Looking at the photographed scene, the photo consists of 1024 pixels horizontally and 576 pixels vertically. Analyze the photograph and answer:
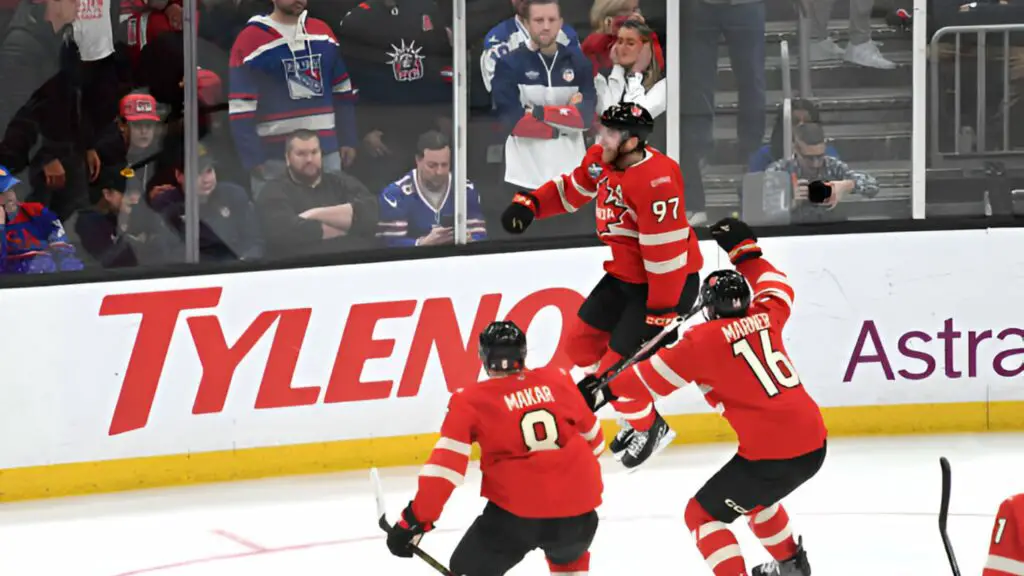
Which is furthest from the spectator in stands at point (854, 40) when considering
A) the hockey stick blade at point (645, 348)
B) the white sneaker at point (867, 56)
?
the hockey stick blade at point (645, 348)

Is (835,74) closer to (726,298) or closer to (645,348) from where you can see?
(645,348)

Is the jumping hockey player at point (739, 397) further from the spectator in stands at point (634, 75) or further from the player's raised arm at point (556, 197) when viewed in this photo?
the spectator in stands at point (634, 75)

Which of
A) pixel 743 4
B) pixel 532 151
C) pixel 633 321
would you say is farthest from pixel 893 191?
pixel 633 321

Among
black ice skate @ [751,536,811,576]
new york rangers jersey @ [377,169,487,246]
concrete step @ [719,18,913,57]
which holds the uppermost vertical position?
concrete step @ [719,18,913,57]

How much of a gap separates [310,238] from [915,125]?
2.98 meters

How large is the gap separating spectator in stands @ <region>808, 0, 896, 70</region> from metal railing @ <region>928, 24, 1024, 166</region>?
9.7 inches

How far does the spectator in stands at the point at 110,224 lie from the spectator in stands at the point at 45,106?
7cm

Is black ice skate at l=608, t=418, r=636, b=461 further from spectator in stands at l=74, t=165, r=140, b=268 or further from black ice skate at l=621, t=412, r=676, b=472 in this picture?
spectator in stands at l=74, t=165, r=140, b=268

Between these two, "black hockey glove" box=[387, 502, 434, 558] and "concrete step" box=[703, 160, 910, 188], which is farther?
"concrete step" box=[703, 160, 910, 188]

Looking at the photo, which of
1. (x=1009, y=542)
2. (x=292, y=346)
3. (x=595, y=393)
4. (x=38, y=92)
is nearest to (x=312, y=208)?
(x=292, y=346)

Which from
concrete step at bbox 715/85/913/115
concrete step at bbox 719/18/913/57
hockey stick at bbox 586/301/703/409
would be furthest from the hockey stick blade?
concrete step at bbox 719/18/913/57

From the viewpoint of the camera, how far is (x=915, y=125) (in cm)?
838

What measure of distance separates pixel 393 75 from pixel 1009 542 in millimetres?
4926

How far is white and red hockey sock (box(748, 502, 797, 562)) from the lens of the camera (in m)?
5.55
